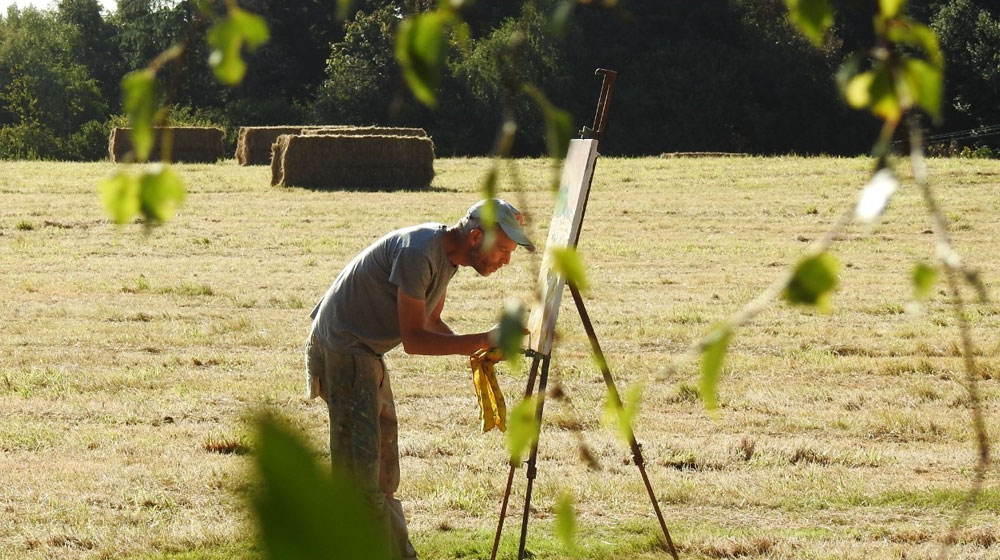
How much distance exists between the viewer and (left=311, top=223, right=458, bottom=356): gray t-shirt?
4.96 meters

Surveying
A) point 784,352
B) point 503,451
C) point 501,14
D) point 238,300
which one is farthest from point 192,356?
point 501,14

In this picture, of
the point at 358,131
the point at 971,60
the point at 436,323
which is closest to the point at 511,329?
the point at 436,323

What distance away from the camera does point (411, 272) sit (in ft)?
15.8

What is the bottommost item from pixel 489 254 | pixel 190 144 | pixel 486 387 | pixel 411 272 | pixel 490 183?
pixel 486 387

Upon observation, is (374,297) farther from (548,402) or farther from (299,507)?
(299,507)

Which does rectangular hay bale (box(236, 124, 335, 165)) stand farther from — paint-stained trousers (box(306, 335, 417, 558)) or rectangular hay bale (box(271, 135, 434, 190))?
paint-stained trousers (box(306, 335, 417, 558))

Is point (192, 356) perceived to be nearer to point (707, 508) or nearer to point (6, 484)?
point (6, 484)

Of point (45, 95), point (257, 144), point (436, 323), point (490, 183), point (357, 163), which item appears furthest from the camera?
point (45, 95)

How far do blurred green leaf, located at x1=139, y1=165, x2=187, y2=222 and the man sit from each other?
3.62 metres

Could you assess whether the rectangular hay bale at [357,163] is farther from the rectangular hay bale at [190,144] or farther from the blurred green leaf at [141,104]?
the blurred green leaf at [141,104]

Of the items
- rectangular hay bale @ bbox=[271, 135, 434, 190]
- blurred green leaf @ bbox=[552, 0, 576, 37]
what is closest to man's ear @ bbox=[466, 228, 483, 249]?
blurred green leaf @ bbox=[552, 0, 576, 37]

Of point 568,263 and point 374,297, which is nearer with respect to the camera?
point 568,263

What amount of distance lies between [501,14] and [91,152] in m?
17.8

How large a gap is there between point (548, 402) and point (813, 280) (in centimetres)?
754
